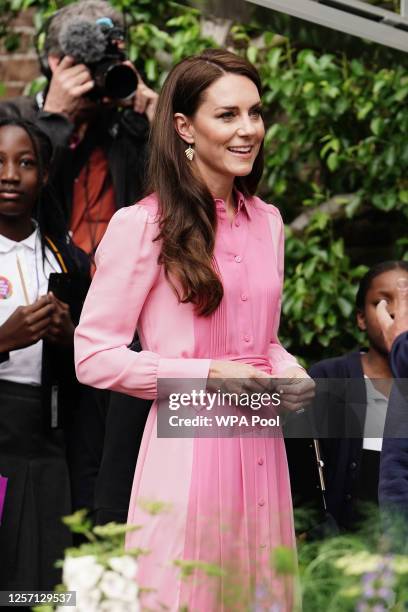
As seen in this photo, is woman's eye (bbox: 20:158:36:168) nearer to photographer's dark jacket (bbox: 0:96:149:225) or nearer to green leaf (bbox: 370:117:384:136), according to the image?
photographer's dark jacket (bbox: 0:96:149:225)

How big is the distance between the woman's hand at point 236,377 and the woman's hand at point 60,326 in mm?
905

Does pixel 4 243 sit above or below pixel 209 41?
below

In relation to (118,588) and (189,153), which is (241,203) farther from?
(118,588)

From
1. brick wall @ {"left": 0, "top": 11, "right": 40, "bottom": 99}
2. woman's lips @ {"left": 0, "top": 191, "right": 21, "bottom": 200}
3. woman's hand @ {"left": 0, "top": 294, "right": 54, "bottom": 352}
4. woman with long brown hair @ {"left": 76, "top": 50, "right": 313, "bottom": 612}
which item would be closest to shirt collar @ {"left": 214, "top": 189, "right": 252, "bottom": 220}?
woman with long brown hair @ {"left": 76, "top": 50, "right": 313, "bottom": 612}

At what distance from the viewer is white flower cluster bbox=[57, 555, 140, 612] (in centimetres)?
128

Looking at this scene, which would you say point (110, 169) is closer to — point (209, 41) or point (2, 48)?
point (209, 41)

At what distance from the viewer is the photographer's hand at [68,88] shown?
3924mm

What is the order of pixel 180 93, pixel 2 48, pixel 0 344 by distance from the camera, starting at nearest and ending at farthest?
pixel 180 93, pixel 0 344, pixel 2 48

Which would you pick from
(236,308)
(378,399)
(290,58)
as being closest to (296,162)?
(290,58)

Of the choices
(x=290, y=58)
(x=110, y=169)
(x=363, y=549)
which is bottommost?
(x=363, y=549)

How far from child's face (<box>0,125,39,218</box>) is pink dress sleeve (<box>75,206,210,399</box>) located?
3.35 feet

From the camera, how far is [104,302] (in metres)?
2.44

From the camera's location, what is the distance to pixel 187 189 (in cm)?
253

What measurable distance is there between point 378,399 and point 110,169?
1.21 metres
